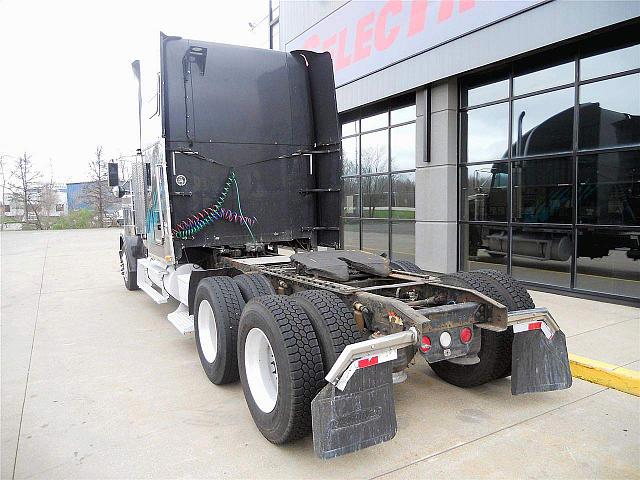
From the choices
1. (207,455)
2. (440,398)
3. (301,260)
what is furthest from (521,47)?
(207,455)

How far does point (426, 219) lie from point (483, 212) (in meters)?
1.21

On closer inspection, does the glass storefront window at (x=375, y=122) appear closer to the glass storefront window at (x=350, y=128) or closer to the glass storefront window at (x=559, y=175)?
the glass storefront window at (x=350, y=128)

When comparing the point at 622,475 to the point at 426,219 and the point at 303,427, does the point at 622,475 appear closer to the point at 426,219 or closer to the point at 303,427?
the point at 303,427

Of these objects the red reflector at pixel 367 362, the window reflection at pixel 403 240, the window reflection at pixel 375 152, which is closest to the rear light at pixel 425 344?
the red reflector at pixel 367 362

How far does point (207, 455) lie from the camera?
324cm

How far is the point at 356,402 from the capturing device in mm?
2777

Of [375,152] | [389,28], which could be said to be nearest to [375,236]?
[375,152]

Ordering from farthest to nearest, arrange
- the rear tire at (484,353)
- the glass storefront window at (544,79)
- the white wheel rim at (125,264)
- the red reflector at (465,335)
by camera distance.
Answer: the white wheel rim at (125,264)
the glass storefront window at (544,79)
the rear tire at (484,353)
the red reflector at (465,335)

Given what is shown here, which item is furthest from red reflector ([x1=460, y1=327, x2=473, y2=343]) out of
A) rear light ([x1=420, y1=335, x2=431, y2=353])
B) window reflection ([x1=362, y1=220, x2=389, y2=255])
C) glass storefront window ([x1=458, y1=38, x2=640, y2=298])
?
window reflection ([x1=362, y1=220, x2=389, y2=255])

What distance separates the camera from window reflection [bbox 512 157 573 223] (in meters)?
7.79

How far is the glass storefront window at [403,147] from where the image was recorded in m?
10.7

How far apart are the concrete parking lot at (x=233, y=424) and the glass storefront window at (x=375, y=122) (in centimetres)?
693

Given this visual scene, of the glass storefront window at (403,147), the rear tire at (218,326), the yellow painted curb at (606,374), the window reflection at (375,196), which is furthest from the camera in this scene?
the window reflection at (375,196)

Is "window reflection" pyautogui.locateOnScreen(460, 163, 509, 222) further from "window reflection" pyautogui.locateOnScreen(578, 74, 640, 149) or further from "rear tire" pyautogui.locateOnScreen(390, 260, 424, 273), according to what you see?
"rear tire" pyautogui.locateOnScreen(390, 260, 424, 273)
